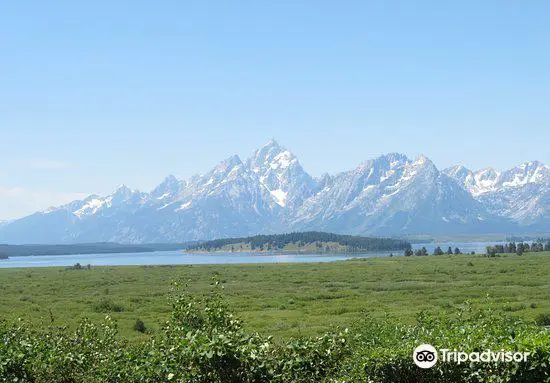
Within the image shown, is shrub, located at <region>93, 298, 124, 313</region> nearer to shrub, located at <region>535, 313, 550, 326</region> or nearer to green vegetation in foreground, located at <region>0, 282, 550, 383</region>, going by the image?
shrub, located at <region>535, 313, 550, 326</region>

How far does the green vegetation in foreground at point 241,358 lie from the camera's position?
14.5 meters

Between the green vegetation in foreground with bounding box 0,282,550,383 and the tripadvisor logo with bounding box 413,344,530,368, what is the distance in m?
0.12

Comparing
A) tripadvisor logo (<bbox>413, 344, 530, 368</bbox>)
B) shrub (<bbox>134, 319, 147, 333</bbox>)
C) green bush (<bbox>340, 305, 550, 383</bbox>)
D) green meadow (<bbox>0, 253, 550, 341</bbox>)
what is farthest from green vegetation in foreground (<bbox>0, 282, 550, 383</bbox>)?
shrub (<bbox>134, 319, 147, 333</bbox>)

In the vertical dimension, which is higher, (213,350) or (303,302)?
(213,350)

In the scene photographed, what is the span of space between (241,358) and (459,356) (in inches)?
218

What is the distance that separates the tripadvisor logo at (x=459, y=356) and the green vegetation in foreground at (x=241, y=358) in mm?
125

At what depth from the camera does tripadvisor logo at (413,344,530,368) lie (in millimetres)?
13883

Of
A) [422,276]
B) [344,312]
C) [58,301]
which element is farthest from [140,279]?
[344,312]

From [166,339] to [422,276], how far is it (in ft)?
310

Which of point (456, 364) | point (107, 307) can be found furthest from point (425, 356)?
point (107, 307)

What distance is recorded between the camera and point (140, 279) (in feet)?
412

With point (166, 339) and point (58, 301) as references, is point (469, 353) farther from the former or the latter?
point (58, 301)

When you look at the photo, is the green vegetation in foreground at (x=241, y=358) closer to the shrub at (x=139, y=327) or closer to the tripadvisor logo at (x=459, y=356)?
the tripadvisor logo at (x=459, y=356)

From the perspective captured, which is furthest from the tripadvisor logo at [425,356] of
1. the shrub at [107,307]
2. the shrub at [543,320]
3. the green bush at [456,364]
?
the shrub at [107,307]
